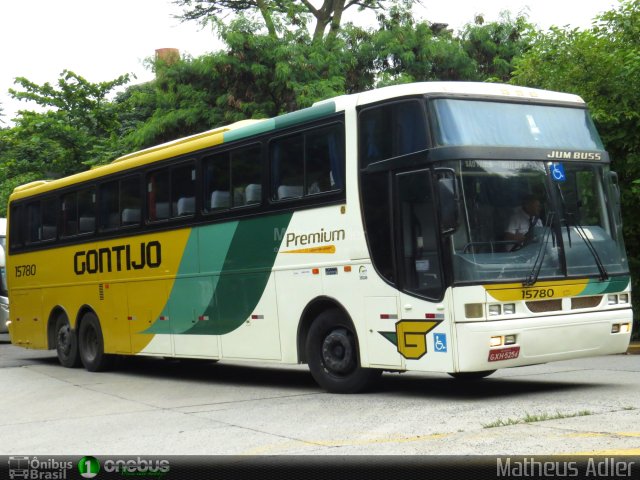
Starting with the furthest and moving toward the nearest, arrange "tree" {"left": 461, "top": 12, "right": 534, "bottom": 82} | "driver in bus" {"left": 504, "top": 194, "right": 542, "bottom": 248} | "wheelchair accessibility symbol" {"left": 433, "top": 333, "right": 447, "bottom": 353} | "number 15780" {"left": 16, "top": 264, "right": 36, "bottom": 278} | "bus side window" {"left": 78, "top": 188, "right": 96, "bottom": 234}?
"tree" {"left": 461, "top": 12, "right": 534, "bottom": 82} < "number 15780" {"left": 16, "top": 264, "right": 36, "bottom": 278} < "bus side window" {"left": 78, "top": 188, "right": 96, "bottom": 234} < "driver in bus" {"left": 504, "top": 194, "right": 542, "bottom": 248} < "wheelchair accessibility symbol" {"left": 433, "top": 333, "right": 447, "bottom": 353}

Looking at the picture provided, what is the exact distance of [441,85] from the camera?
11.3 meters

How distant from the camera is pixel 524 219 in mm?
11172

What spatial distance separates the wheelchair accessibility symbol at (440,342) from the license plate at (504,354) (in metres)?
0.47

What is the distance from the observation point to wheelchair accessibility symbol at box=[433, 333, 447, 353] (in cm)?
1077

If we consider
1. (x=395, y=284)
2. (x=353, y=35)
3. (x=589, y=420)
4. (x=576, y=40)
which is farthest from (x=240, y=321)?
(x=353, y=35)

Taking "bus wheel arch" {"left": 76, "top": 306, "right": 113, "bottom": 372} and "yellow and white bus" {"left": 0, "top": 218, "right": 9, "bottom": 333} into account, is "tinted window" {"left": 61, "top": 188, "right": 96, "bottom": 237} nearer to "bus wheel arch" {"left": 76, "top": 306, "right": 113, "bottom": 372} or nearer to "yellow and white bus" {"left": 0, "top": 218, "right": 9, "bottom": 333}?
"bus wheel arch" {"left": 76, "top": 306, "right": 113, "bottom": 372}

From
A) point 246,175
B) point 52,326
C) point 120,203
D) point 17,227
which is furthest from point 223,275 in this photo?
point 17,227

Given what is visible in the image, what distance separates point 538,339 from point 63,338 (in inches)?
422

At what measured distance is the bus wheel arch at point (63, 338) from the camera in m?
18.8

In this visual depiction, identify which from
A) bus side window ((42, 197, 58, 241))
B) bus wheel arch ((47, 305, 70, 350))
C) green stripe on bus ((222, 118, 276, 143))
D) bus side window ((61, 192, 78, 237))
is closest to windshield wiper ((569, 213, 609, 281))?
green stripe on bus ((222, 118, 276, 143))

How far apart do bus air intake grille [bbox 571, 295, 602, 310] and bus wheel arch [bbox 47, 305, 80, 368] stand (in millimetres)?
10161

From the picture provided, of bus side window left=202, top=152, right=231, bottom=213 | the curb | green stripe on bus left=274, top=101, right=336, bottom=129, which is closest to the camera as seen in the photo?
green stripe on bus left=274, top=101, right=336, bottom=129

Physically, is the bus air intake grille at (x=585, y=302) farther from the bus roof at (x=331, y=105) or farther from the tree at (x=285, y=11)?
the tree at (x=285, y=11)

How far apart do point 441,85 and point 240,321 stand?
14.6ft
